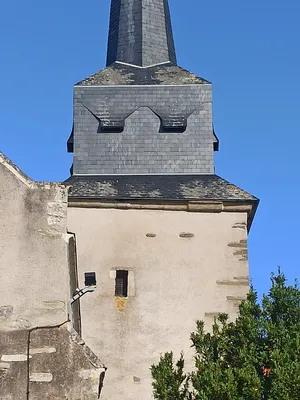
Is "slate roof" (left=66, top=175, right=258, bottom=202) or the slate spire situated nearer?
"slate roof" (left=66, top=175, right=258, bottom=202)

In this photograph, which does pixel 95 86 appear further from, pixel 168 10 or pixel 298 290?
pixel 298 290

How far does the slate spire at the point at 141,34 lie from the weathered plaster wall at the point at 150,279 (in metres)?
4.22

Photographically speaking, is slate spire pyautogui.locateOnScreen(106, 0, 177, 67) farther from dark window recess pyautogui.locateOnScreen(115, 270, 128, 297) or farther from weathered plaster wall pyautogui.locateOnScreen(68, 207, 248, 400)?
dark window recess pyautogui.locateOnScreen(115, 270, 128, 297)

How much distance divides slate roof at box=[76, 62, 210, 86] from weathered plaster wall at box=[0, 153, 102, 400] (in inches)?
386

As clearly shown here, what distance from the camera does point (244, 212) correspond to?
47.3 feet

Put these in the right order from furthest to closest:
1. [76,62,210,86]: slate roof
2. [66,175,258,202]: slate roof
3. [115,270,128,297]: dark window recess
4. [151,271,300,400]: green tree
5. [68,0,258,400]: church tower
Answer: [76,62,210,86]: slate roof
[66,175,258,202]: slate roof
[115,270,128,297]: dark window recess
[68,0,258,400]: church tower
[151,271,300,400]: green tree

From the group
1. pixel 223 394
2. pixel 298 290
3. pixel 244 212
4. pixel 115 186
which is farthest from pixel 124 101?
pixel 223 394

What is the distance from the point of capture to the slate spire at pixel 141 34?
17.4 meters

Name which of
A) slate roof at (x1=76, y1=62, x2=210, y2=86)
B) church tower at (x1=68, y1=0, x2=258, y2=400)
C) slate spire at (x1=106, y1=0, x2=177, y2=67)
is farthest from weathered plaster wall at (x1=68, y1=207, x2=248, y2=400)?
slate spire at (x1=106, y1=0, x2=177, y2=67)

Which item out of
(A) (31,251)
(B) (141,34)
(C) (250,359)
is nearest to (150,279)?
(C) (250,359)

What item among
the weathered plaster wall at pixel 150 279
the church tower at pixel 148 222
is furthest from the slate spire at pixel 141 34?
the weathered plaster wall at pixel 150 279

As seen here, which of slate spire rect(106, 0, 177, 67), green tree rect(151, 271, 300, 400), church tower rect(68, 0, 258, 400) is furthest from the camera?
slate spire rect(106, 0, 177, 67)

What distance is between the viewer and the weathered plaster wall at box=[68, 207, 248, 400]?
13.5 meters

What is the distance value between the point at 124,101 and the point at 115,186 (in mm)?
2259
